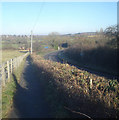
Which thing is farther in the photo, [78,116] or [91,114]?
[78,116]

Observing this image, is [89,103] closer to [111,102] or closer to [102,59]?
[111,102]

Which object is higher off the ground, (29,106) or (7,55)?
(7,55)

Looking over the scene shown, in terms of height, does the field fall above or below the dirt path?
above

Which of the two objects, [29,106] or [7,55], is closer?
[29,106]

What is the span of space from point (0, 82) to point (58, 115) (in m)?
4.19

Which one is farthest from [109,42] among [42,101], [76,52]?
Result: [42,101]

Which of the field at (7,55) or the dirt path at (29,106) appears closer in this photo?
the dirt path at (29,106)

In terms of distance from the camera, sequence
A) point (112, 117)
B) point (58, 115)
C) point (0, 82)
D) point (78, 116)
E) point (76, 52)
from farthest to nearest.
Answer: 1. point (76, 52)
2. point (0, 82)
3. point (58, 115)
4. point (78, 116)
5. point (112, 117)

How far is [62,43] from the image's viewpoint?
78312 mm

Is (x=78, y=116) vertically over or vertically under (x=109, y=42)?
under

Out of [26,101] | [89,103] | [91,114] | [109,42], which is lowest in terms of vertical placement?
[26,101]

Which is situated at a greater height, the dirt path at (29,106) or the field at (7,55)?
the field at (7,55)

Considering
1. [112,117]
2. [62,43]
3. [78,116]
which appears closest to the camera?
[112,117]

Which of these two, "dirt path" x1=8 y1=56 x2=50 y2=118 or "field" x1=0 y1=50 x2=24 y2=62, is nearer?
"dirt path" x1=8 y1=56 x2=50 y2=118
